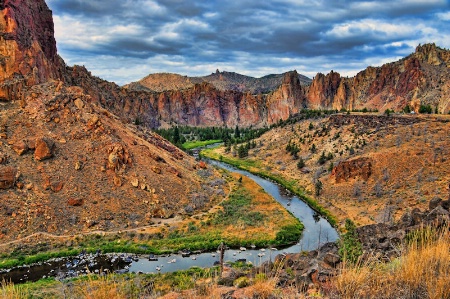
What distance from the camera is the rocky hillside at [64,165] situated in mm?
38844

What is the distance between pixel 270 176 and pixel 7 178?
4479 centimetres

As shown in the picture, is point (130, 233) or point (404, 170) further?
point (404, 170)

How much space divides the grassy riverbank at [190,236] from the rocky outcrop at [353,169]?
1293 centimetres

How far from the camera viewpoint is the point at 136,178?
46.1 metres

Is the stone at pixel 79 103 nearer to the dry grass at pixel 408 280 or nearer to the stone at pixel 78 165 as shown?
the stone at pixel 78 165

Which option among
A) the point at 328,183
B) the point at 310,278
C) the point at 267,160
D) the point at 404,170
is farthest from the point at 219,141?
the point at 310,278

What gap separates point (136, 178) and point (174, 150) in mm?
21607

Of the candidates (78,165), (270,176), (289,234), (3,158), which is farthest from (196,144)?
(289,234)

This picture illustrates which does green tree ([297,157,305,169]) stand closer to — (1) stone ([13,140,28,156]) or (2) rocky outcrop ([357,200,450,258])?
(1) stone ([13,140,28,156])

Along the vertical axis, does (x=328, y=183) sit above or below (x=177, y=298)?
below

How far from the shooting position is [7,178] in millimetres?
38625

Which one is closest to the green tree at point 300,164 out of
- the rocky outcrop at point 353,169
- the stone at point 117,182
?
the rocky outcrop at point 353,169

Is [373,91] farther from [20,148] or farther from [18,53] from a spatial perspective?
[20,148]

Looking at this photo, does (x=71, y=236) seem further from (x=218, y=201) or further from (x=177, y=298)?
(x=177, y=298)
